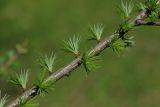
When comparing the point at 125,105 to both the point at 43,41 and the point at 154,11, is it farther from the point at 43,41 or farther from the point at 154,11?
the point at 154,11

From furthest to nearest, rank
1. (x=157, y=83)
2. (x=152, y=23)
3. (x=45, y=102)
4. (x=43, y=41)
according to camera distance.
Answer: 1. (x=43, y=41)
2. (x=157, y=83)
3. (x=45, y=102)
4. (x=152, y=23)

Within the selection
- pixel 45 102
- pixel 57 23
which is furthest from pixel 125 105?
pixel 57 23

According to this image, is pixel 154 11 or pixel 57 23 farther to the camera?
pixel 57 23

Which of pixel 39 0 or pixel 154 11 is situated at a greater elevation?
pixel 154 11

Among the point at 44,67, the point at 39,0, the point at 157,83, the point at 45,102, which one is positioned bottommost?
the point at 157,83

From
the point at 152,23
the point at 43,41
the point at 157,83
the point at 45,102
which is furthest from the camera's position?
the point at 43,41

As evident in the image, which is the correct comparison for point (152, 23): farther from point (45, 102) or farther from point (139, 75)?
point (139, 75)
